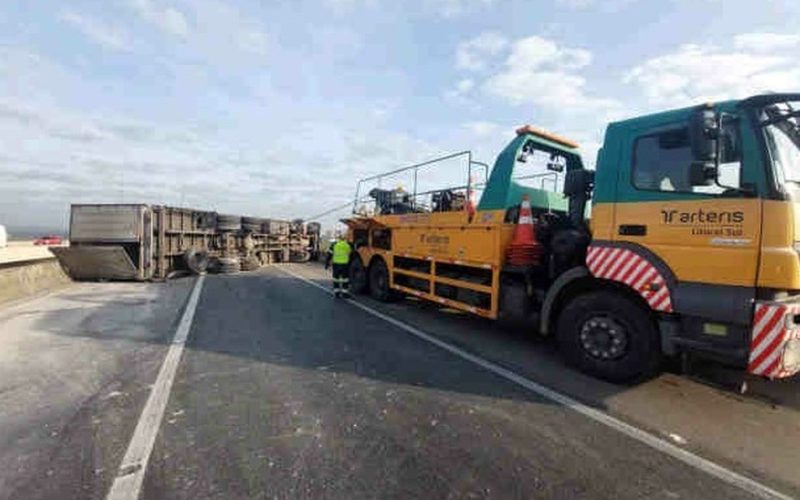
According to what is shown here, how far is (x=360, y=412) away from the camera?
4.26 meters

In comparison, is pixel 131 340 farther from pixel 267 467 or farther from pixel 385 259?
pixel 385 259

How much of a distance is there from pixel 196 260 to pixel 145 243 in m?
2.37

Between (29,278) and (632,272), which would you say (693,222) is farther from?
(29,278)

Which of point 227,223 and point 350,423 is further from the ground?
point 227,223

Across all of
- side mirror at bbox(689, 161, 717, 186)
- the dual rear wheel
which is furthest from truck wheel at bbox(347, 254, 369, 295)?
side mirror at bbox(689, 161, 717, 186)

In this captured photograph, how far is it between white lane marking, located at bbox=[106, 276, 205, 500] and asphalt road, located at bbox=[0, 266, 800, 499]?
71 mm

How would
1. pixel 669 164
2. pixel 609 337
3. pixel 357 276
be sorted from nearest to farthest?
1. pixel 669 164
2. pixel 609 337
3. pixel 357 276

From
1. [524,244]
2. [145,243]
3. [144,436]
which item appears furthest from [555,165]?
[145,243]

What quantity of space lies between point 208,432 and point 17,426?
1655mm

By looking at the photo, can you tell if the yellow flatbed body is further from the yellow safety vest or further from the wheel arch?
the wheel arch

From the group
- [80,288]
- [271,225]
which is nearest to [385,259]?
[80,288]

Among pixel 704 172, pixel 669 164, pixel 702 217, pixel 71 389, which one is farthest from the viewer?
pixel 669 164

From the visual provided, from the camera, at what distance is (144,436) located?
146 inches

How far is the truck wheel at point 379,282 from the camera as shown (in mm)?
10633
